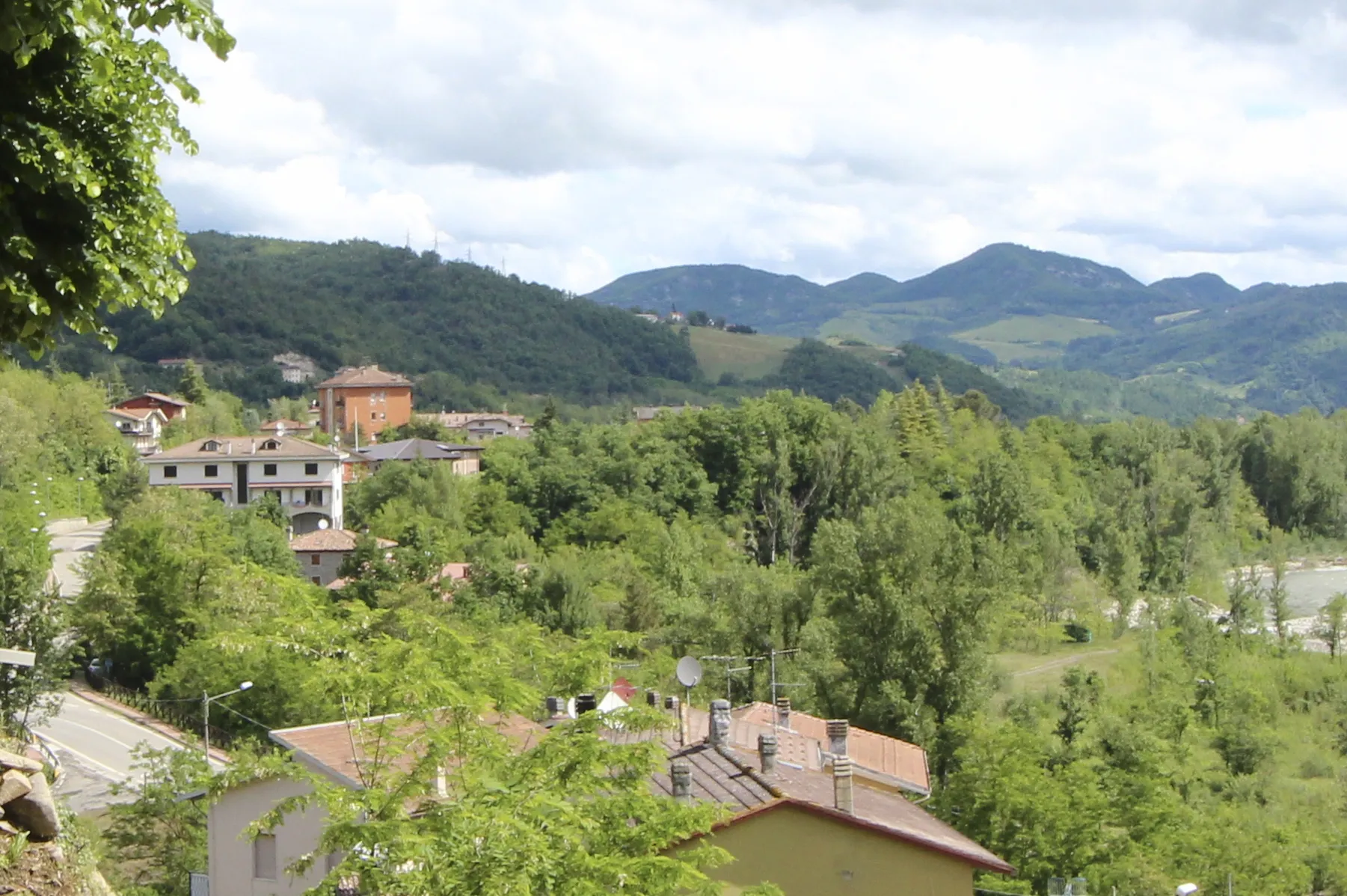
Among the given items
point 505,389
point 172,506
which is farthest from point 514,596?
point 505,389

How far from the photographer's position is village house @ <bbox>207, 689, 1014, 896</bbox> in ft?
55.7

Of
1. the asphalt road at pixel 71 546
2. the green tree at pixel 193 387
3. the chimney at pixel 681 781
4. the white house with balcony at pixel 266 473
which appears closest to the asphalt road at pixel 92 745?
the asphalt road at pixel 71 546

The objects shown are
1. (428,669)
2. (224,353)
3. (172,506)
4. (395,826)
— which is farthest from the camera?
(224,353)

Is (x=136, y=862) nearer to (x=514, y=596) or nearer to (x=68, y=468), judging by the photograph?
(x=514, y=596)

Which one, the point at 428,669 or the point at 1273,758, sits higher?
the point at 428,669

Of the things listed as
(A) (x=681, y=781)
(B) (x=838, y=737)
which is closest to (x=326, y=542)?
(B) (x=838, y=737)

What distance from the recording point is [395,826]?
11164 mm

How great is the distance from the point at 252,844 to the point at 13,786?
1332 cm

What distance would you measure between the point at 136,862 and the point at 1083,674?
30020 mm

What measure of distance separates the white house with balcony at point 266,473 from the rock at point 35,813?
59900 millimetres

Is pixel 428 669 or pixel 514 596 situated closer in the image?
pixel 428 669

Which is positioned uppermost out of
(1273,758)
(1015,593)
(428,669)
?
(428,669)

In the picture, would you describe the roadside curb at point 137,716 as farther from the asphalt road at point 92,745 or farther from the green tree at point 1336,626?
the green tree at point 1336,626

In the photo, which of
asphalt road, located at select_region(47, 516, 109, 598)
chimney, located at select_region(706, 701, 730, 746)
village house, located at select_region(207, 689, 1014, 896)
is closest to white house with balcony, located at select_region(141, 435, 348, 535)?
asphalt road, located at select_region(47, 516, 109, 598)
